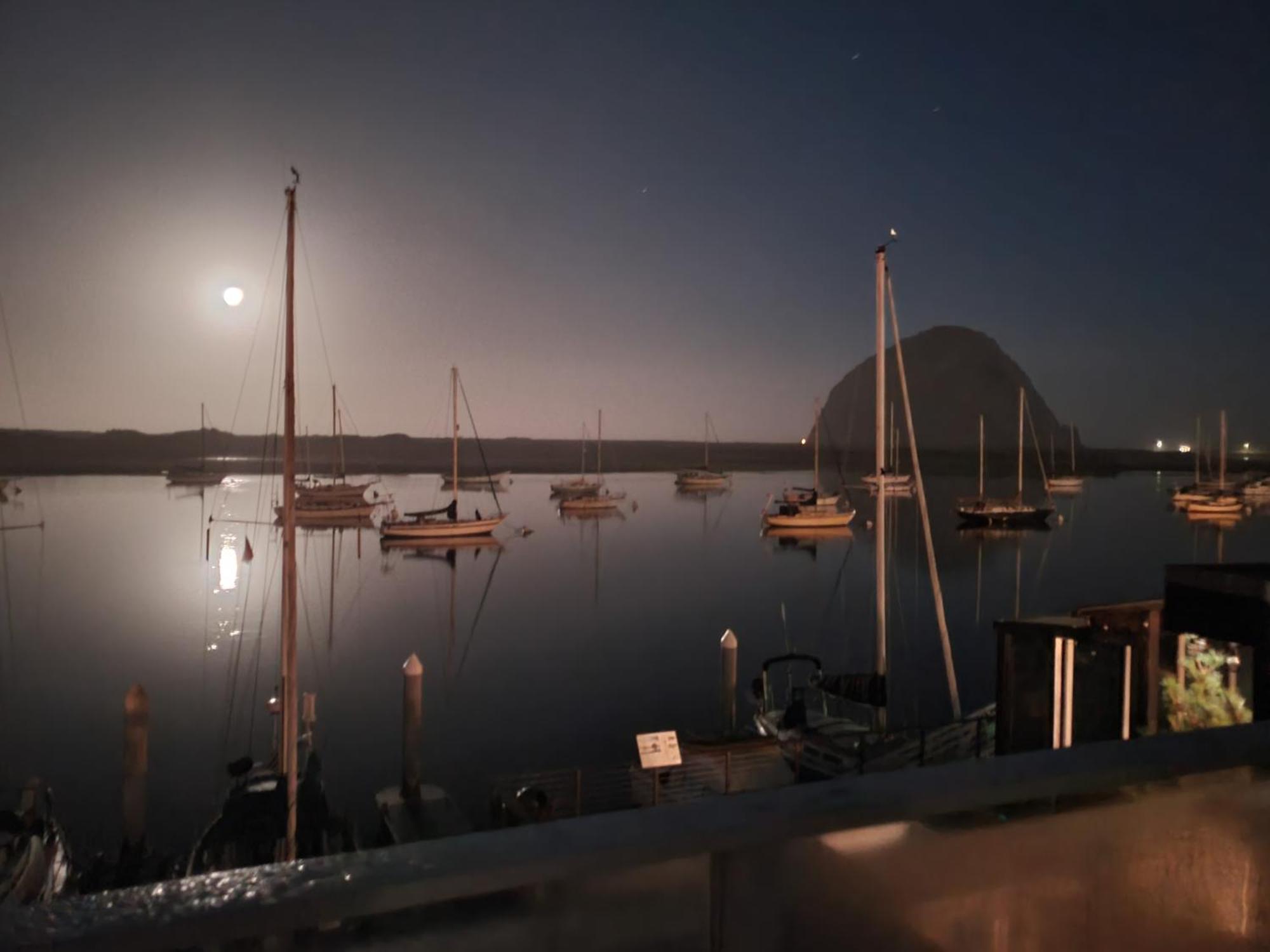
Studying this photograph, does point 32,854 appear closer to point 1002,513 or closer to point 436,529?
point 436,529

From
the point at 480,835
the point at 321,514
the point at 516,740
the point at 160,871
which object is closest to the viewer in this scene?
the point at 480,835

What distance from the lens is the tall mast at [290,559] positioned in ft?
39.8

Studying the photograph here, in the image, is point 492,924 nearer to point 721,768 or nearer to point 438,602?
point 721,768

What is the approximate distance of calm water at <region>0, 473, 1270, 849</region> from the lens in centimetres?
2047

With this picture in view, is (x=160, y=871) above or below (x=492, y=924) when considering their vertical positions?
below

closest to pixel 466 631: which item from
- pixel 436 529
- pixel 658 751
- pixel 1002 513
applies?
pixel 658 751

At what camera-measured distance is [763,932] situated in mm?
1966

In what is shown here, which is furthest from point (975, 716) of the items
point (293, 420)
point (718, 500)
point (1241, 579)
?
point (718, 500)

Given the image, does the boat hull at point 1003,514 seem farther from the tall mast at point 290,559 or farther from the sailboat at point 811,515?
the tall mast at point 290,559

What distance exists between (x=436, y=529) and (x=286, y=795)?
166ft

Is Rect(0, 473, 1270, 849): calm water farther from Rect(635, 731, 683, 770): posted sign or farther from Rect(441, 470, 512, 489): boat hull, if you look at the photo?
Rect(441, 470, 512, 489): boat hull

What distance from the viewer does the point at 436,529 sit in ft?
202

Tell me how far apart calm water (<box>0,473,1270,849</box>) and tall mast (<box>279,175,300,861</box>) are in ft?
12.2

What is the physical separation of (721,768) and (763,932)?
39.7 feet
